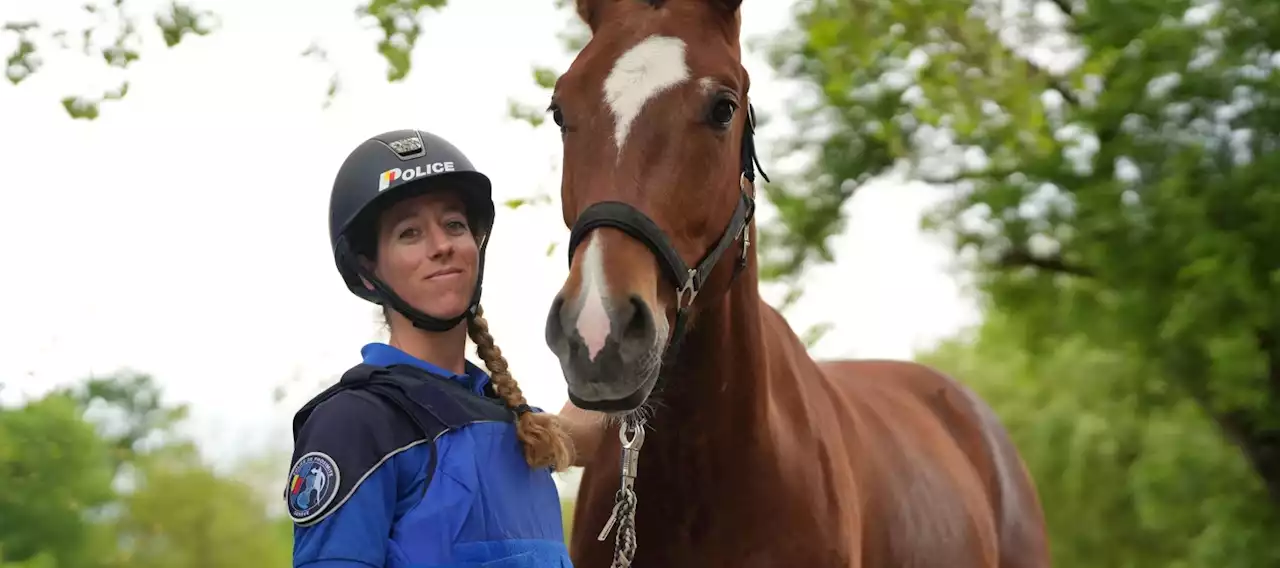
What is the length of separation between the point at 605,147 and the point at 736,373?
698mm

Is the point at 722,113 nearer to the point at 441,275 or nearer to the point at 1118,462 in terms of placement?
the point at 441,275

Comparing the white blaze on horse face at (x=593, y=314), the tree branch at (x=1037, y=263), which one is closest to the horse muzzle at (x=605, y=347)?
the white blaze on horse face at (x=593, y=314)

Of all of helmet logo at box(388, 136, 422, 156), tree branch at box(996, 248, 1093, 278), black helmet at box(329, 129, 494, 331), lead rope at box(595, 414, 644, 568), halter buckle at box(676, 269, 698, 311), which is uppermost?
tree branch at box(996, 248, 1093, 278)

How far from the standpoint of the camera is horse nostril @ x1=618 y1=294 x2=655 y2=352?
2.19 metres

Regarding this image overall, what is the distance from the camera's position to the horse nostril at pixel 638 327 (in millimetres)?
2191

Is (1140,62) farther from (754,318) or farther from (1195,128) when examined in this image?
(754,318)

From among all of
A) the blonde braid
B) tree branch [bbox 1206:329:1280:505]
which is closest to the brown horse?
the blonde braid

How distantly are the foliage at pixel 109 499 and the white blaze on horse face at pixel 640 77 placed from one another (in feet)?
42.6

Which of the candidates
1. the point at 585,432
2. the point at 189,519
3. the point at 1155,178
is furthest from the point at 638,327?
the point at 189,519

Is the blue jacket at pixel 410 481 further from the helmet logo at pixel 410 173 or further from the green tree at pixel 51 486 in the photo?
the green tree at pixel 51 486

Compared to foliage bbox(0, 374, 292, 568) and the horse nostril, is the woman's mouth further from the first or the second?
foliage bbox(0, 374, 292, 568)

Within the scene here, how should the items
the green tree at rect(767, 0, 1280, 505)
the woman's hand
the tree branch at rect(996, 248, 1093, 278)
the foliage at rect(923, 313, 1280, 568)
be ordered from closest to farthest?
the woman's hand < the green tree at rect(767, 0, 1280, 505) < the foliage at rect(923, 313, 1280, 568) < the tree branch at rect(996, 248, 1093, 278)

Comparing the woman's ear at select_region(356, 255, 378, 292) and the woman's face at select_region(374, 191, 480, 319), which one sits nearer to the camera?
the woman's face at select_region(374, 191, 480, 319)

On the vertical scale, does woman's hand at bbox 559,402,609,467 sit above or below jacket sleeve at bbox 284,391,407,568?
above
